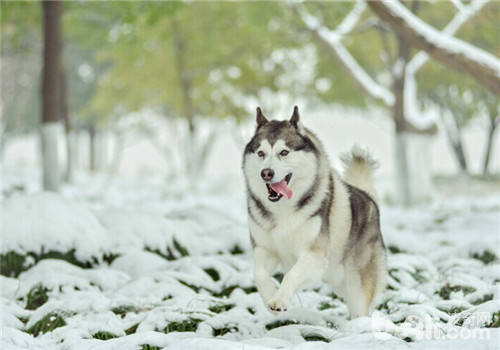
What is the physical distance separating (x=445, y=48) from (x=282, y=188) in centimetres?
602

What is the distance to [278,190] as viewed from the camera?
3.86m

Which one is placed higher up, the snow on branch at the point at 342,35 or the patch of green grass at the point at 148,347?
the snow on branch at the point at 342,35

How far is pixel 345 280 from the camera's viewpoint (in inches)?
176

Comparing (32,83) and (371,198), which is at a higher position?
(32,83)

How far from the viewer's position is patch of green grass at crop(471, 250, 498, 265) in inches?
257

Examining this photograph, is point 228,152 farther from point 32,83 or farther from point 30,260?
point 30,260

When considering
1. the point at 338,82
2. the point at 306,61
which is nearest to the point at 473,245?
the point at 338,82

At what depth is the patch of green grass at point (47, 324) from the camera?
4402 millimetres

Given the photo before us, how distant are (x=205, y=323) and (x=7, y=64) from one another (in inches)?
1004

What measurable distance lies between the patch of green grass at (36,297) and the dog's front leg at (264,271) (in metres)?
2.26

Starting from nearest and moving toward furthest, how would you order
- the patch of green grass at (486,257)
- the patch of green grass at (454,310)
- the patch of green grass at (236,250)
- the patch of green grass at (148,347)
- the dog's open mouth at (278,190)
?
1. the patch of green grass at (148,347)
2. the dog's open mouth at (278,190)
3. the patch of green grass at (454,310)
4. the patch of green grass at (486,257)
5. the patch of green grass at (236,250)

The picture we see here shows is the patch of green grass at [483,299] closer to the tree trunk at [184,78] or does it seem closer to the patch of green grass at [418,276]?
the patch of green grass at [418,276]

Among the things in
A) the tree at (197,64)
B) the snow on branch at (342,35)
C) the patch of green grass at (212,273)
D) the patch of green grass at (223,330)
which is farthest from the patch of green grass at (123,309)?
the snow on branch at (342,35)

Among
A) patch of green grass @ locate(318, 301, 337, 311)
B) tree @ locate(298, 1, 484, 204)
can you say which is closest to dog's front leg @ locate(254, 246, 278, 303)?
patch of green grass @ locate(318, 301, 337, 311)
